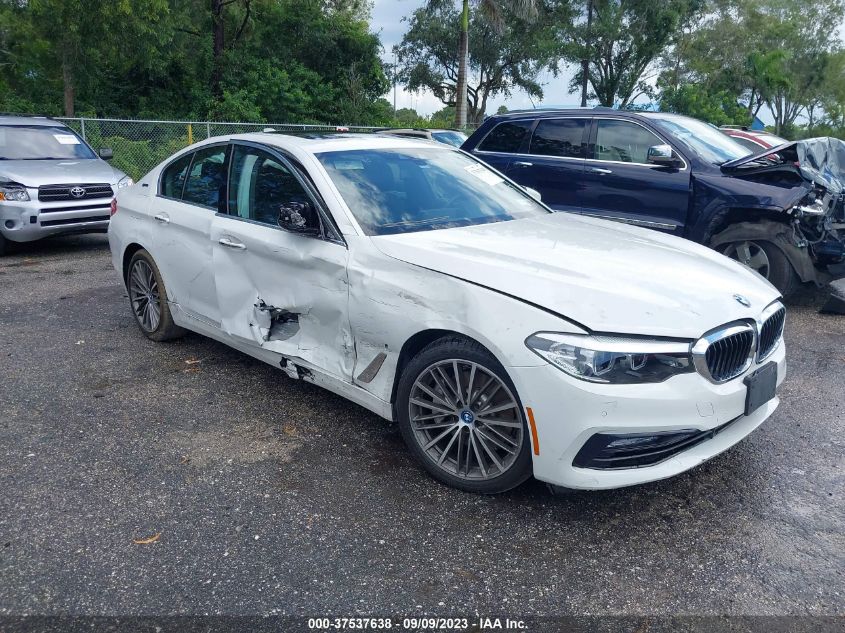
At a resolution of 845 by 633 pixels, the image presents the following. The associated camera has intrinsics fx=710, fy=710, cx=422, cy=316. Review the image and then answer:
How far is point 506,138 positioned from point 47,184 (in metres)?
5.66

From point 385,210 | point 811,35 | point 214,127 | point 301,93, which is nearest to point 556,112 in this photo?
point 385,210

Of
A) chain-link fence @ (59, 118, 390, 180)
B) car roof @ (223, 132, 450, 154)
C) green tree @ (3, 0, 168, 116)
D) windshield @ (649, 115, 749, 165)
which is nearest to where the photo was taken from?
car roof @ (223, 132, 450, 154)

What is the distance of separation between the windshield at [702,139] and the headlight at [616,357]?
4572mm

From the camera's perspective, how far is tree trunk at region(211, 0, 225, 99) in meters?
26.2

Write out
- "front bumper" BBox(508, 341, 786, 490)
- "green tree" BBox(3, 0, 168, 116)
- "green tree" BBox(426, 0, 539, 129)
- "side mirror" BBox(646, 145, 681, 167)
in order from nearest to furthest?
1. "front bumper" BBox(508, 341, 786, 490)
2. "side mirror" BBox(646, 145, 681, 167)
3. "green tree" BBox(3, 0, 168, 116)
4. "green tree" BBox(426, 0, 539, 129)

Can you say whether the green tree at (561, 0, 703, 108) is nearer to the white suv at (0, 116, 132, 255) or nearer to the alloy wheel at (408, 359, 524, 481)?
the white suv at (0, 116, 132, 255)

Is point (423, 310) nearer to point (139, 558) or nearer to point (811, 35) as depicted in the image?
point (139, 558)

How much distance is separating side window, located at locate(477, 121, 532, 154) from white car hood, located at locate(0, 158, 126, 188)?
5009mm

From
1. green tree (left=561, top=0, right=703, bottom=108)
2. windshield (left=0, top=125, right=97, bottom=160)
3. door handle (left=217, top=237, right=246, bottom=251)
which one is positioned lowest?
door handle (left=217, top=237, right=246, bottom=251)

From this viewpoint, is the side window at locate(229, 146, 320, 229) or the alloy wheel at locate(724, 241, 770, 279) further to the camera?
the alloy wheel at locate(724, 241, 770, 279)

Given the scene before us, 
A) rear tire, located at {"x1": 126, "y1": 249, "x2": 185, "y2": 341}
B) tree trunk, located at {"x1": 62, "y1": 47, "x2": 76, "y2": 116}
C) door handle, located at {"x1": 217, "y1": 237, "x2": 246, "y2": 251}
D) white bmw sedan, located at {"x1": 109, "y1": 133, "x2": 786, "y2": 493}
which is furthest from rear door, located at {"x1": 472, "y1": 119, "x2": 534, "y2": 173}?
tree trunk, located at {"x1": 62, "y1": 47, "x2": 76, "y2": 116}

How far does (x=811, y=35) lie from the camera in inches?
1884

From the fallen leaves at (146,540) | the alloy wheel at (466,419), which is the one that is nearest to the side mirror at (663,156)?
the alloy wheel at (466,419)

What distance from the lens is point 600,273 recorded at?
3.21m
